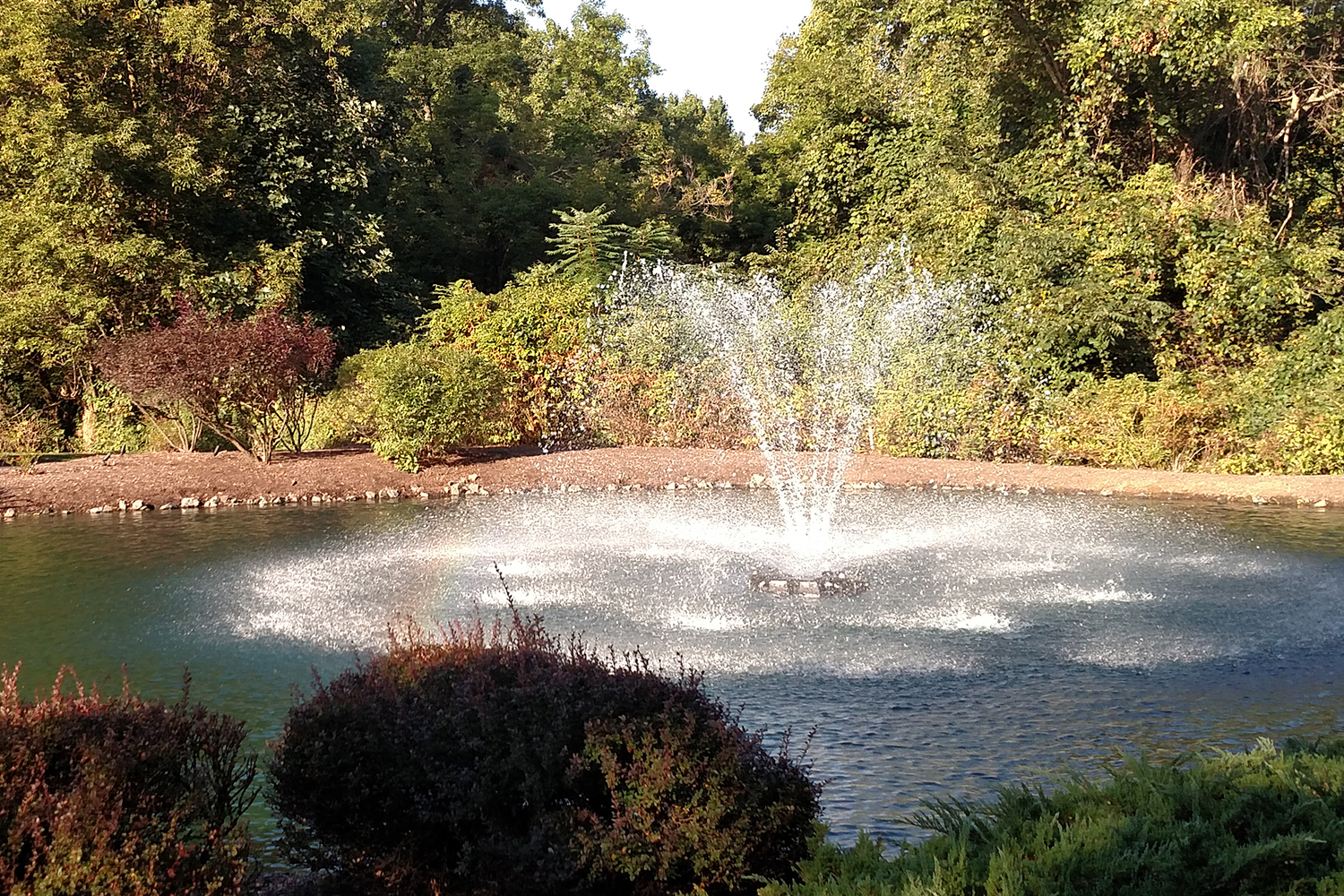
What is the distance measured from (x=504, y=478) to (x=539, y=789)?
12.9m

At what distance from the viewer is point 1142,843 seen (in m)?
3.37

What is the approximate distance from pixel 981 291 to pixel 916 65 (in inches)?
353

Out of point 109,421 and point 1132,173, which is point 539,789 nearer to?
point 109,421

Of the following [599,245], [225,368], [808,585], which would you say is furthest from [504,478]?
[599,245]

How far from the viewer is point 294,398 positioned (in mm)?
17156

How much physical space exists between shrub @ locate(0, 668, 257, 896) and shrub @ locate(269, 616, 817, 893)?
1.05 ft

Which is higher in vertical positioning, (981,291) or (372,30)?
(372,30)

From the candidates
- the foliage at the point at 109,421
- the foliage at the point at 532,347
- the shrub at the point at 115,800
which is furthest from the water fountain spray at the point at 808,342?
the shrub at the point at 115,800

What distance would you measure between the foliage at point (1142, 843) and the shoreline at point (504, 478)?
11.6 m

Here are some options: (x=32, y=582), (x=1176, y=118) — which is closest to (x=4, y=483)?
(x=32, y=582)

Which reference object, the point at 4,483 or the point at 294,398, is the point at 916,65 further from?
the point at 4,483

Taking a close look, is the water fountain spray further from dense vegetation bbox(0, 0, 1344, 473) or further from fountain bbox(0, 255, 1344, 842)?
fountain bbox(0, 255, 1344, 842)

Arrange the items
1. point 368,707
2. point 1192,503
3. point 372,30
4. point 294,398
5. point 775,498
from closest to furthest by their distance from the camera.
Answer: point 368,707
point 1192,503
point 775,498
point 294,398
point 372,30

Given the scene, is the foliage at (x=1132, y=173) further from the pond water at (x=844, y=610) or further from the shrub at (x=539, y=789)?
the shrub at (x=539, y=789)
